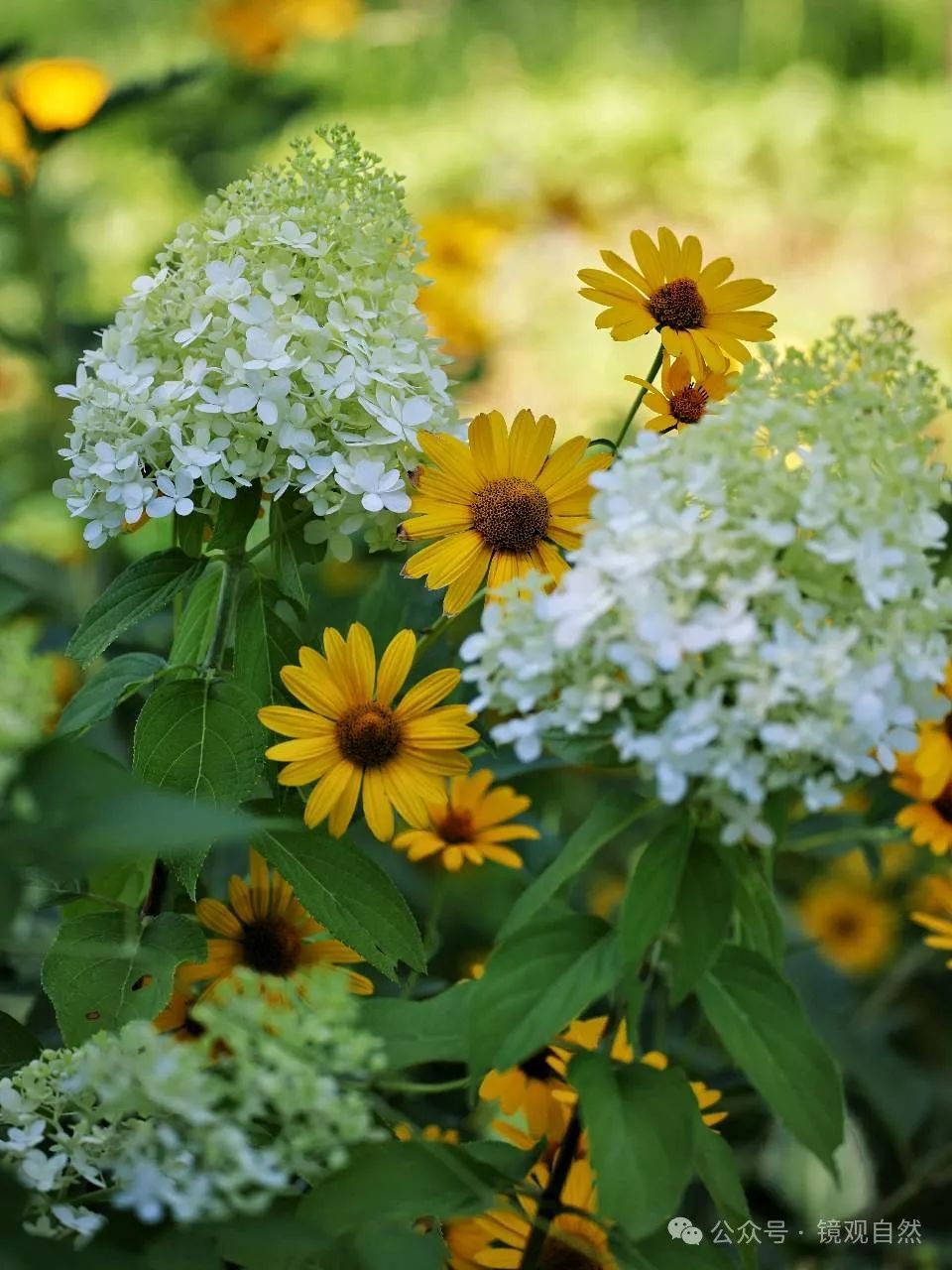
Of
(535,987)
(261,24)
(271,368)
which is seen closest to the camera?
(535,987)

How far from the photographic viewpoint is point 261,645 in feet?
3.05

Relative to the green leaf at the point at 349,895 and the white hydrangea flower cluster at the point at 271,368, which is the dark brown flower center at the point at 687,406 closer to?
the white hydrangea flower cluster at the point at 271,368

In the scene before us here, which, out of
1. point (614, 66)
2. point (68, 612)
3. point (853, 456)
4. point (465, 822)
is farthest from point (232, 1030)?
point (614, 66)

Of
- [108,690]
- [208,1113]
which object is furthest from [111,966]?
[208,1113]

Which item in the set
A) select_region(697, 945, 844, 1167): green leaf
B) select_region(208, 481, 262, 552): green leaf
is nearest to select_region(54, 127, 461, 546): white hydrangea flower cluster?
select_region(208, 481, 262, 552): green leaf

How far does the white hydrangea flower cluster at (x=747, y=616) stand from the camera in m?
0.66

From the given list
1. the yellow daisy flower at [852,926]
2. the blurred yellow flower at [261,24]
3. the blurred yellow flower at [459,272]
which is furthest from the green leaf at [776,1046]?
the blurred yellow flower at [261,24]

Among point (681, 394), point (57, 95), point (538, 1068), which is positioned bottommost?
point (538, 1068)

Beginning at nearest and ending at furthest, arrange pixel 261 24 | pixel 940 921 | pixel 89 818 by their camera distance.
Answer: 1. pixel 89 818
2. pixel 940 921
3. pixel 261 24

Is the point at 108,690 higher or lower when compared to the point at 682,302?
lower

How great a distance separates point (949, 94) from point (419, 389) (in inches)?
179

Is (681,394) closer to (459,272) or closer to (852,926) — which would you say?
(852,926)

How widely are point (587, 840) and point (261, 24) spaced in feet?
9.54

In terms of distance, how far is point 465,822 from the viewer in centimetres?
115
